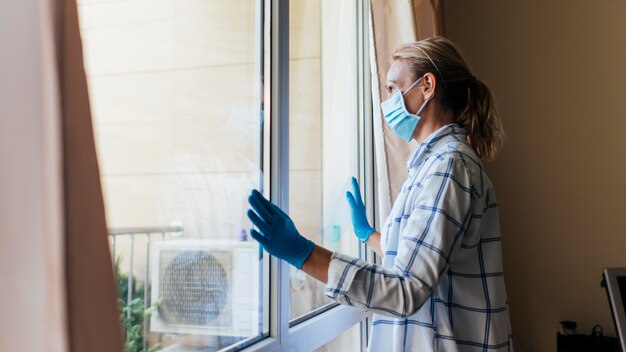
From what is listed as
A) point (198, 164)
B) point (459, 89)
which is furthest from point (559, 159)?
point (198, 164)

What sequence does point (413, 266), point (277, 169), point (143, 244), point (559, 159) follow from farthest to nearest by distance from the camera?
point (559, 159) → point (277, 169) → point (143, 244) → point (413, 266)

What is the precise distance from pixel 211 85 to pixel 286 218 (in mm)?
479

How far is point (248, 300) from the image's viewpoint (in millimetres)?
1188

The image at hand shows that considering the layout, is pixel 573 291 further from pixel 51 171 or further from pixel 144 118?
pixel 51 171

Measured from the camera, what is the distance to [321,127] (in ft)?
5.65

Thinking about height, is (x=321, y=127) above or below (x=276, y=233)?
above

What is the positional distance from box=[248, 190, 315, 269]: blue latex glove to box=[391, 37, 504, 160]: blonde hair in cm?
55

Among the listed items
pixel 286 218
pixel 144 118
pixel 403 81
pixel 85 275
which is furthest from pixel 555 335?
pixel 85 275

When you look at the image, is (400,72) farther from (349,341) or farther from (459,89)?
(349,341)

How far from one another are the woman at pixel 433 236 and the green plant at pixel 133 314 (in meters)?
0.27

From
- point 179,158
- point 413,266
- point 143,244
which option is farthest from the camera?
point 179,158

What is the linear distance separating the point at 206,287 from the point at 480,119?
807mm

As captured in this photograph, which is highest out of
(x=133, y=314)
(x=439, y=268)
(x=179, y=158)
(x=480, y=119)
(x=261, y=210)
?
(x=480, y=119)

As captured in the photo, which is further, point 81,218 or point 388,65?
point 388,65
